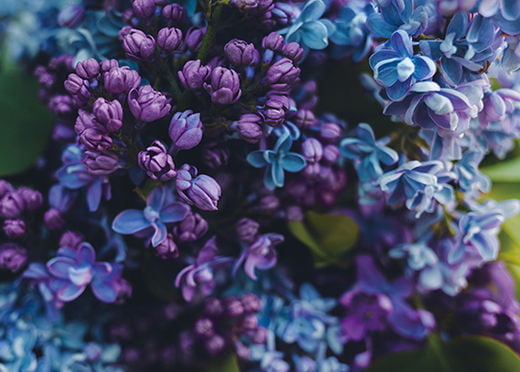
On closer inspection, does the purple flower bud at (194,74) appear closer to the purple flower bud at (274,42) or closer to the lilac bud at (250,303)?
the purple flower bud at (274,42)

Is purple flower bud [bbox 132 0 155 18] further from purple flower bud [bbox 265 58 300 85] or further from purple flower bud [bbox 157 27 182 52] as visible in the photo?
purple flower bud [bbox 265 58 300 85]

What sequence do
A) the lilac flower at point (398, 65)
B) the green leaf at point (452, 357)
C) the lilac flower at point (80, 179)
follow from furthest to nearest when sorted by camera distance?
the green leaf at point (452, 357), the lilac flower at point (80, 179), the lilac flower at point (398, 65)

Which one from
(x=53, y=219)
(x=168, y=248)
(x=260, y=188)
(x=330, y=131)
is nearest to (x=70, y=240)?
(x=53, y=219)

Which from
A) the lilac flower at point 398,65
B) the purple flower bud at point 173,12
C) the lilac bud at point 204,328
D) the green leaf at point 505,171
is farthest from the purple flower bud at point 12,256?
the green leaf at point 505,171

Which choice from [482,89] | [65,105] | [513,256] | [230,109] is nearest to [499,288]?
[513,256]

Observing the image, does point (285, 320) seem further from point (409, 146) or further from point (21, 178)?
point (21, 178)

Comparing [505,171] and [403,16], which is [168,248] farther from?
[505,171]
